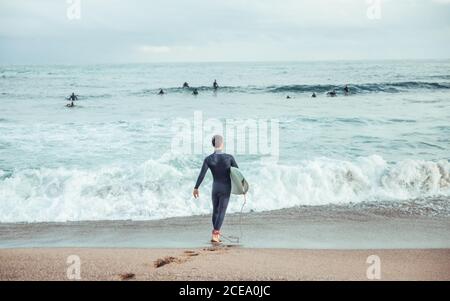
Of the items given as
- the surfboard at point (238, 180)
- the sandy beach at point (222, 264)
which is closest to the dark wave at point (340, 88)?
the surfboard at point (238, 180)

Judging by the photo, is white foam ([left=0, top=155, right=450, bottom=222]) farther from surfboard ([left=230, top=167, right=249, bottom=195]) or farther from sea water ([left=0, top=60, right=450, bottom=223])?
surfboard ([left=230, top=167, right=249, bottom=195])

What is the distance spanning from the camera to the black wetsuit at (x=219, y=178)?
6727 mm

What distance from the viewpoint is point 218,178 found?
6.82 m

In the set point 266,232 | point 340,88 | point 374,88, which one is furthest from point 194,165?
point 374,88

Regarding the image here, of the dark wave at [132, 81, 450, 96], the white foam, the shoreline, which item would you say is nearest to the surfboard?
the shoreline

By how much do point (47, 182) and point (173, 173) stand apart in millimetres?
2967

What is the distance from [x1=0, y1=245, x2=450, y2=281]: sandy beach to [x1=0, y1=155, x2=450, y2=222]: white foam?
2.58 m

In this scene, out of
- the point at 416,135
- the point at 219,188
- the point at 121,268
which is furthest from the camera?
the point at 416,135

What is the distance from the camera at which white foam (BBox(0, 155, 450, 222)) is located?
8.98m

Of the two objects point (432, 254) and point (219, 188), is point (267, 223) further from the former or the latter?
point (432, 254)

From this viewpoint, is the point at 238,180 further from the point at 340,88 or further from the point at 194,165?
the point at 340,88

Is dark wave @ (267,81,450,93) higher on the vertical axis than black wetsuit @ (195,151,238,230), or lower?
higher
